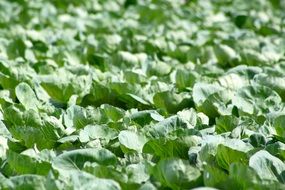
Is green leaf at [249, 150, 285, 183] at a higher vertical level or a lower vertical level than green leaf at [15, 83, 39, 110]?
higher

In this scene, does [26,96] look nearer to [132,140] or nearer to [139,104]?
[139,104]

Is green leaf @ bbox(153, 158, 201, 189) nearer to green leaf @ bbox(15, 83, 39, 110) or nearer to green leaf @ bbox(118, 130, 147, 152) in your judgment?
green leaf @ bbox(118, 130, 147, 152)

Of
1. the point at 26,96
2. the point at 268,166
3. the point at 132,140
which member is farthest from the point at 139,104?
the point at 268,166

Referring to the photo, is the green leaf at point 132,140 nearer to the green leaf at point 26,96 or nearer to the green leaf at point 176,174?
the green leaf at point 176,174

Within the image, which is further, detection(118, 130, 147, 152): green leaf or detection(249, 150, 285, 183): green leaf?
detection(118, 130, 147, 152): green leaf

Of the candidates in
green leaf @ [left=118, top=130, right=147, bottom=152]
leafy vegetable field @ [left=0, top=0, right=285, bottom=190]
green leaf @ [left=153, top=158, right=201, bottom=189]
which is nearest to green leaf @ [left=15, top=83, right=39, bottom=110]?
leafy vegetable field @ [left=0, top=0, right=285, bottom=190]

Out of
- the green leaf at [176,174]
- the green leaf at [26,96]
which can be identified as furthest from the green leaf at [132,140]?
the green leaf at [26,96]

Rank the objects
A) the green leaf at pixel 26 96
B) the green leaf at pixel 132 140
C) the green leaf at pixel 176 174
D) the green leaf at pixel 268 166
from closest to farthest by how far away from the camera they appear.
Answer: the green leaf at pixel 176 174 < the green leaf at pixel 268 166 < the green leaf at pixel 132 140 < the green leaf at pixel 26 96

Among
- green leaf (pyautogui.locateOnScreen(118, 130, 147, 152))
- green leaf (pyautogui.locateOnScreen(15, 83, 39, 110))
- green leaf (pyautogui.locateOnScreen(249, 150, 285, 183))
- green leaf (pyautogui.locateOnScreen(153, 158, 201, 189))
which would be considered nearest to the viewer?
green leaf (pyautogui.locateOnScreen(153, 158, 201, 189))

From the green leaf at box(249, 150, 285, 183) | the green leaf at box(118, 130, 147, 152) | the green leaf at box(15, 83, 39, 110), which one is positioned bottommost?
the green leaf at box(15, 83, 39, 110)
